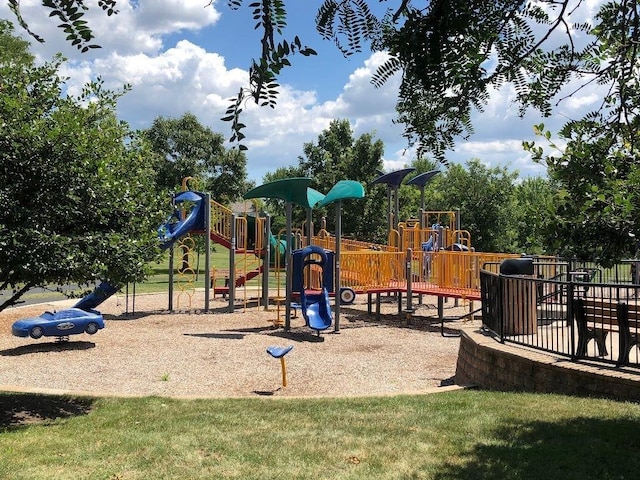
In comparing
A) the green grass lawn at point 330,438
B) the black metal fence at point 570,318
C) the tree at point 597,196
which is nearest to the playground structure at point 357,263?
the black metal fence at point 570,318

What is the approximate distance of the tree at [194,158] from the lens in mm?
36969

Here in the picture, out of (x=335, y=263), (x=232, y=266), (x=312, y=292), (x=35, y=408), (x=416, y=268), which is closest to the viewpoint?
(x=35, y=408)

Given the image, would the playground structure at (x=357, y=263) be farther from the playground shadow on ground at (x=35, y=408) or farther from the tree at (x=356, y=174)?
the tree at (x=356, y=174)

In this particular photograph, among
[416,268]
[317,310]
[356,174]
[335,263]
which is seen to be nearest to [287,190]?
[335,263]

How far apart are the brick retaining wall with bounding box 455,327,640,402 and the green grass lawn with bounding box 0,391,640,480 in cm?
30

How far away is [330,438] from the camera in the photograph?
5750 millimetres

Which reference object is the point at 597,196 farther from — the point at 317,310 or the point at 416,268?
the point at 416,268

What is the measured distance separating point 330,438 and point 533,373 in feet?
10.4

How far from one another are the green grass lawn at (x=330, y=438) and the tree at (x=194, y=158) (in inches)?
1197

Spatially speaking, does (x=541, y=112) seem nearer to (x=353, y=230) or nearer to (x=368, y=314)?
(x=368, y=314)

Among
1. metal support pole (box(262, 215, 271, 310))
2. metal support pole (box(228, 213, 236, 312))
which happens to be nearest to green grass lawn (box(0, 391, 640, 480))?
metal support pole (box(228, 213, 236, 312))

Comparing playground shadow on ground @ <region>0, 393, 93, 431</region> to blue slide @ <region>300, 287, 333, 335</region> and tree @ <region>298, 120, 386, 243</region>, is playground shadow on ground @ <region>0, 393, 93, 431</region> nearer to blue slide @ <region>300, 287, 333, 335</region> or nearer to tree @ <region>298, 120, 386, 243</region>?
blue slide @ <region>300, 287, 333, 335</region>

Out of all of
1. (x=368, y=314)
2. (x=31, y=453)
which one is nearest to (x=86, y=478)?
(x=31, y=453)

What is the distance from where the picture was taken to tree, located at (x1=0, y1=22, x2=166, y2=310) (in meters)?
6.64
